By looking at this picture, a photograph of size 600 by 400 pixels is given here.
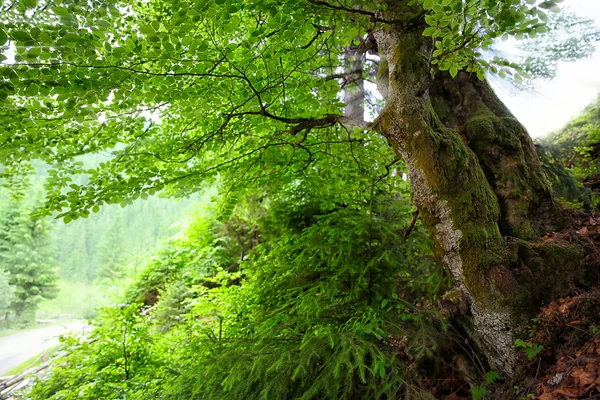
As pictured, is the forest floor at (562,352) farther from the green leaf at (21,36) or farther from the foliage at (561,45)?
the foliage at (561,45)

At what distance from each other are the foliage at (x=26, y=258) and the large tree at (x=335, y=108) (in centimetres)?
2602

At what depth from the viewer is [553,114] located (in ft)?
19.8

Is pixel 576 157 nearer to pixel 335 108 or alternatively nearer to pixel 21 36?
pixel 335 108

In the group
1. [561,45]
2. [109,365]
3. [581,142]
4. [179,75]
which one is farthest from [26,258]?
[561,45]

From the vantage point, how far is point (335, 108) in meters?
3.26

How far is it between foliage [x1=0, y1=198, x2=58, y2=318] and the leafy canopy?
82.5 ft

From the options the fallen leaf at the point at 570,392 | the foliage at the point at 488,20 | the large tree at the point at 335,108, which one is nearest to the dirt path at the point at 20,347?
the large tree at the point at 335,108

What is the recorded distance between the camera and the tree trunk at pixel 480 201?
211 cm

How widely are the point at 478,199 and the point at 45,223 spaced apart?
2941 cm

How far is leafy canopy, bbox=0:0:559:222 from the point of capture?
5.73 feet

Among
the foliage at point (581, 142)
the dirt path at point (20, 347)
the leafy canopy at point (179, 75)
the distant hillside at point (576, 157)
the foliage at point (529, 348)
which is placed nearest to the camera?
the leafy canopy at point (179, 75)

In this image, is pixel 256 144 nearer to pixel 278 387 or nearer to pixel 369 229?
pixel 369 229

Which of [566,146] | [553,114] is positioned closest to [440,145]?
[566,146]

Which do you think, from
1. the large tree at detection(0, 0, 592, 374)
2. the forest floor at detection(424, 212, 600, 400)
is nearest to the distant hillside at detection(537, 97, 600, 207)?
the large tree at detection(0, 0, 592, 374)
